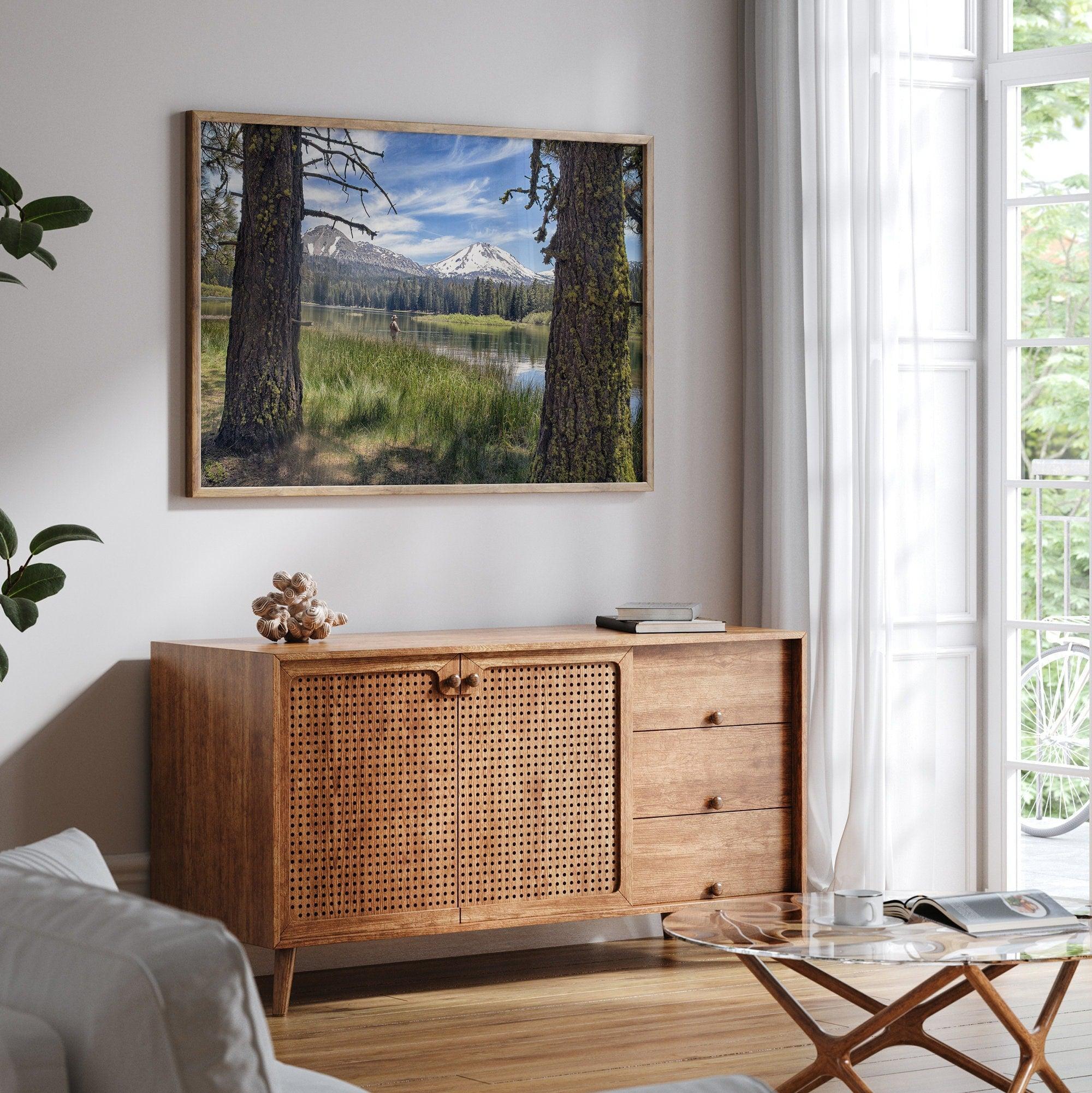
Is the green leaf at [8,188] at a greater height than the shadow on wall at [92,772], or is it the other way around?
the green leaf at [8,188]

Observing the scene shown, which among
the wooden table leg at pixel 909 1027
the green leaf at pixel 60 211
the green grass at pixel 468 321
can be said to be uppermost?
the green leaf at pixel 60 211

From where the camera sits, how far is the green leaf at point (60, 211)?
3.11 metres

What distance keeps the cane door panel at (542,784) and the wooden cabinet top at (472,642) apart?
37 mm

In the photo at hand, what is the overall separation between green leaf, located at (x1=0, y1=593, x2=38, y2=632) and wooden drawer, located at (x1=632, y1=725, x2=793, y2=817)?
1523 mm

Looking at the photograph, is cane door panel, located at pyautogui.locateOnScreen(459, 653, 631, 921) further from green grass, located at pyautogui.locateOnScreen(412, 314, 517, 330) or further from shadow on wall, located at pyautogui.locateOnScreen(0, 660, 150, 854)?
green grass, located at pyautogui.locateOnScreen(412, 314, 517, 330)

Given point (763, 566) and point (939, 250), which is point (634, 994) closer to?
point (763, 566)

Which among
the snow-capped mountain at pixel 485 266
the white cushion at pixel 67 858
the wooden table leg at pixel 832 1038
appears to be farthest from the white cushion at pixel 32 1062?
the snow-capped mountain at pixel 485 266

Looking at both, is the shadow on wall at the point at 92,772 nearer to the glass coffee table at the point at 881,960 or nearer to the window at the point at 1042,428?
the glass coffee table at the point at 881,960

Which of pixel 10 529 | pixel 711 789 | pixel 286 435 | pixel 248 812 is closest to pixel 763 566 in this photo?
pixel 711 789

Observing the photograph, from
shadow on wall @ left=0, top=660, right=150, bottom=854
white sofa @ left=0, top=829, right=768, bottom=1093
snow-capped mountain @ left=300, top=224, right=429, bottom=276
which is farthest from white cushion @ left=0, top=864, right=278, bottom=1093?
snow-capped mountain @ left=300, top=224, right=429, bottom=276

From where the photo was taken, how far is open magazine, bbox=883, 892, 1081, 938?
273 centimetres

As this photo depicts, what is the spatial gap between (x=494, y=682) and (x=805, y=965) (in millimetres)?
1237

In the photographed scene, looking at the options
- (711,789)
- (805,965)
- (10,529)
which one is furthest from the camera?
(711,789)

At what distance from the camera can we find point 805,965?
2.76 m
